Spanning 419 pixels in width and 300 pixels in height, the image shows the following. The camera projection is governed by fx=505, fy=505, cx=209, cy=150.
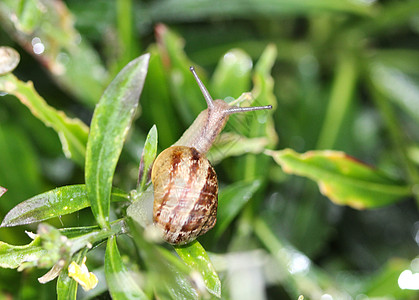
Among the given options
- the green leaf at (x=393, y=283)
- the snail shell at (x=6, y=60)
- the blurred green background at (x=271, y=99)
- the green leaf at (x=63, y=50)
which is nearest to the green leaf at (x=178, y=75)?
the blurred green background at (x=271, y=99)

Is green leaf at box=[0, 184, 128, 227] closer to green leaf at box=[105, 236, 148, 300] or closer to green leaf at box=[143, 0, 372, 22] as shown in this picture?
green leaf at box=[105, 236, 148, 300]

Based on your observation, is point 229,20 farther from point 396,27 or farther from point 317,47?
point 396,27

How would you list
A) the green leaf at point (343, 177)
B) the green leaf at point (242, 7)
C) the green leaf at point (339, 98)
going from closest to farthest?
the green leaf at point (343, 177) < the green leaf at point (242, 7) < the green leaf at point (339, 98)

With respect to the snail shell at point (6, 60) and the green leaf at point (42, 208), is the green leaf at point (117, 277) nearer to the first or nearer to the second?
the green leaf at point (42, 208)

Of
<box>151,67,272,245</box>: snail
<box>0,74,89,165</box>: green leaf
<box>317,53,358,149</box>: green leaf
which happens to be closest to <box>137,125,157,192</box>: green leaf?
<box>151,67,272,245</box>: snail

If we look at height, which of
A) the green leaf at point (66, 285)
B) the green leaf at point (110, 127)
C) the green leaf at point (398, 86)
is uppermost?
the green leaf at point (110, 127)

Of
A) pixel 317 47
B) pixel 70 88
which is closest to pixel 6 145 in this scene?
pixel 70 88

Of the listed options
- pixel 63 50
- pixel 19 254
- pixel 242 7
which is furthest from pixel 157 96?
pixel 19 254

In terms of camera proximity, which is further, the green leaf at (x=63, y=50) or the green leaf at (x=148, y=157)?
the green leaf at (x=63, y=50)
